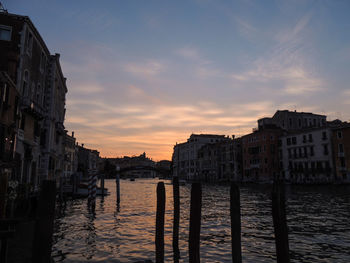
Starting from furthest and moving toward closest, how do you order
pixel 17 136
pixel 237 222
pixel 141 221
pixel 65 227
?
pixel 17 136, pixel 141 221, pixel 65 227, pixel 237 222

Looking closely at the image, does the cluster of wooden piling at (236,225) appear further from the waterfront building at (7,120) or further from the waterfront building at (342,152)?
the waterfront building at (342,152)

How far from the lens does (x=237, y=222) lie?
6172 mm

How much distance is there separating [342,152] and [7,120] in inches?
1920

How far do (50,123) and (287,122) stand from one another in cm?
6076

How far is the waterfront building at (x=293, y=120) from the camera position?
238ft

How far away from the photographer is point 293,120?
73.1 metres

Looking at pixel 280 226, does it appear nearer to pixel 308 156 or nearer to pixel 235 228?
pixel 235 228

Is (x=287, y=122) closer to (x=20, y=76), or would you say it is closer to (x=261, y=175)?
(x=261, y=175)

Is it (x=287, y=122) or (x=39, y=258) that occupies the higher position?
(x=287, y=122)

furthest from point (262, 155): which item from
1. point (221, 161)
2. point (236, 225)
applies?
point (236, 225)

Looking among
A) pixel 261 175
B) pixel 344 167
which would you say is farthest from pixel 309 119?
pixel 344 167

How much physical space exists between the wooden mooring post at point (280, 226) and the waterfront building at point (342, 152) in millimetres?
47396

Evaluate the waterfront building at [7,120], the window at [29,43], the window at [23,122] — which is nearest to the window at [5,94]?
the waterfront building at [7,120]

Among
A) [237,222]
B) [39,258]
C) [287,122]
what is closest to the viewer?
[39,258]
